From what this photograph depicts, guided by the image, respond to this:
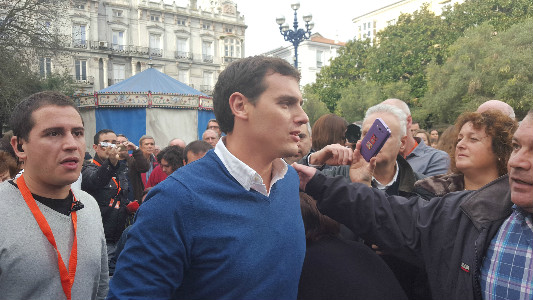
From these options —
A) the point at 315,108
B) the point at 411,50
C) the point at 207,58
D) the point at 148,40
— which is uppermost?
the point at 148,40

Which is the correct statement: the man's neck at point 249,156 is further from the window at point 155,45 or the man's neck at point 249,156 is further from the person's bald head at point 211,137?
the window at point 155,45

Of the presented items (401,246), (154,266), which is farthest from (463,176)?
(154,266)

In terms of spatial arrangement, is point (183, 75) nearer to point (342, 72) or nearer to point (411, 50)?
point (342, 72)

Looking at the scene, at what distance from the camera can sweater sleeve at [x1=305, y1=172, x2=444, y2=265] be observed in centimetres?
206

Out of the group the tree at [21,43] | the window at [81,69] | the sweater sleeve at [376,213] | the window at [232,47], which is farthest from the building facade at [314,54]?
the sweater sleeve at [376,213]

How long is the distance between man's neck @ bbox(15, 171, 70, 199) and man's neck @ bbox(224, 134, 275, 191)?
3.41 feet

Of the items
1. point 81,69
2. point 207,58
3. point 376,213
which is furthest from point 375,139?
point 207,58

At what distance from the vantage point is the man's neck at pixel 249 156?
71.7 inches

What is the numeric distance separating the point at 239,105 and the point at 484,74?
23843 mm

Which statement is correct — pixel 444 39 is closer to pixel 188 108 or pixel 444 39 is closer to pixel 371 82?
pixel 371 82

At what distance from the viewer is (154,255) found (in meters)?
1.41

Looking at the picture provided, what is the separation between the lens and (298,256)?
5.65 feet

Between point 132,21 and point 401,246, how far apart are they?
4921cm

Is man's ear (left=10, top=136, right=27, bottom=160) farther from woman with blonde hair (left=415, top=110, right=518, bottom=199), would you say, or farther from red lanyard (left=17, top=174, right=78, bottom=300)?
woman with blonde hair (left=415, top=110, right=518, bottom=199)
